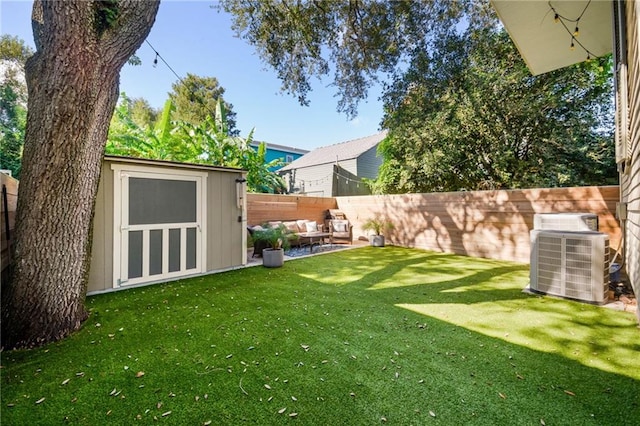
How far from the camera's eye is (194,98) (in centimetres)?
1717

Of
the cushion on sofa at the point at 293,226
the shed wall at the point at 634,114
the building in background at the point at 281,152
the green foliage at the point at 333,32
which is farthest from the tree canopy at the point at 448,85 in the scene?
the building in background at the point at 281,152

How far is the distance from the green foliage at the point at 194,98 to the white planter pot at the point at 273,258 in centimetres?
1386

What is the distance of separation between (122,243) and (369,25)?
23.4 ft

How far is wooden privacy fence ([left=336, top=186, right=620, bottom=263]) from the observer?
5.79 meters

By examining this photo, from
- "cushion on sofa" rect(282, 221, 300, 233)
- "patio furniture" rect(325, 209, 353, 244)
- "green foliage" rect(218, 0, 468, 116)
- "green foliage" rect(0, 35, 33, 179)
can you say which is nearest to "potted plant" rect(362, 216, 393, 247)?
"patio furniture" rect(325, 209, 353, 244)

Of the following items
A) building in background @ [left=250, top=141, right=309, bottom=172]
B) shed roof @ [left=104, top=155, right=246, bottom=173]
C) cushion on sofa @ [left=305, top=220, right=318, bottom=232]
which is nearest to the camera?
shed roof @ [left=104, top=155, right=246, bottom=173]

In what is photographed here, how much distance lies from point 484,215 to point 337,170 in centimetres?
884

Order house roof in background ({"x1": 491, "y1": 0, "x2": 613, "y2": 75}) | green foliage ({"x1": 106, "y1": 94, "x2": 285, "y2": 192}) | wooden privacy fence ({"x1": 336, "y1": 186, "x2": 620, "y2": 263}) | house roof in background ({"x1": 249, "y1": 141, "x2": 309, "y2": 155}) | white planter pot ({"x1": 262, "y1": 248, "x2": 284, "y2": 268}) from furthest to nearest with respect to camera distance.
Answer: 1. house roof in background ({"x1": 249, "y1": 141, "x2": 309, "y2": 155})
2. green foliage ({"x1": 106, "y1": 94, "x2": 285, "y2": 192})
3. white planter pot ({"x1": 262, "y1": 248, "x2": 284, "y2": 268})
4. wooden privacy fence ({"x1": 336, "y1": 186, "x2": 620, "y2": 263})
5. house roof in background ({"x1": 491, "y1": 0, "x2": 613, "y2": 75})

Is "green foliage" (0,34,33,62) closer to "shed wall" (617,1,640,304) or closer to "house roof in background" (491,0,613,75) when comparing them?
"house roof in background" (491,0,613,75)

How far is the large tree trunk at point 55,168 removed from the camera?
2662 millimetres

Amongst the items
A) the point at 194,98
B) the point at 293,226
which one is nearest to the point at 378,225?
the point at 293,226

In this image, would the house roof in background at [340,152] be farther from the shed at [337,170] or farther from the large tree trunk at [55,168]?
the large tree trunk at [55,168]

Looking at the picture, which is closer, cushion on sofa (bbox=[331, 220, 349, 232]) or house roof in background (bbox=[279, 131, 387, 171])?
cushion on sofa (bbox=[331, 220, 349, 232])

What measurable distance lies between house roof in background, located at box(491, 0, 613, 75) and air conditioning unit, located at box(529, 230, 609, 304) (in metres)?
3.17
